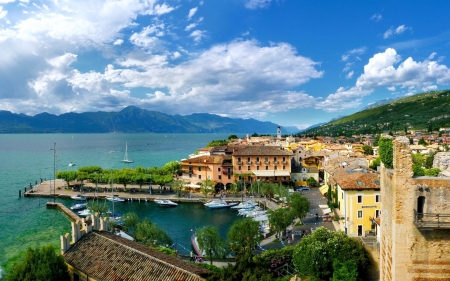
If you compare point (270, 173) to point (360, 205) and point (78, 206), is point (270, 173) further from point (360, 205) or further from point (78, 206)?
point (78, 206)

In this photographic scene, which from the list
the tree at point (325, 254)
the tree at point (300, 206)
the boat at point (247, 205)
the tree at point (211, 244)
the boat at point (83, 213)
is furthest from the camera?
the boat at point (247, 205)

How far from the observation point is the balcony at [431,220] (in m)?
13.9

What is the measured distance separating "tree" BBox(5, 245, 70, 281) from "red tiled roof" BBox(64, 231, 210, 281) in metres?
1.13

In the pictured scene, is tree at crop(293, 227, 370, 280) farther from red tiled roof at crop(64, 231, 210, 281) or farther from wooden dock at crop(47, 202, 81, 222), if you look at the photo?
wooden dock at crop(47, 202, 81, 222)

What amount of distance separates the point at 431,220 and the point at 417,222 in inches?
24.4

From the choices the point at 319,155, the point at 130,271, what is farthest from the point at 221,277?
the point at 319,155

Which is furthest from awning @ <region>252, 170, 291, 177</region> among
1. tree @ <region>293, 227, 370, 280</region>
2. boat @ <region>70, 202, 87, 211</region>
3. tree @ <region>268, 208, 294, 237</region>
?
tree @ <region>293, 227, 370, 280</region>

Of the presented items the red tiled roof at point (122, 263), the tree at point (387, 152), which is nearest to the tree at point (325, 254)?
the red tiled roof at point (122, 263)

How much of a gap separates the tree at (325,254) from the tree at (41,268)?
52.2 feet

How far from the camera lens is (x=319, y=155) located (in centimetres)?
8131

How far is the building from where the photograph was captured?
18031 millimetres

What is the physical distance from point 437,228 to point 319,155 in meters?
68.9

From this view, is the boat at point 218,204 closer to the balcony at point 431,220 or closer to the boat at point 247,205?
the boat at point 247,205

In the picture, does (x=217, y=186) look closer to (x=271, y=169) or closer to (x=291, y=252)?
(x=271, y=169)
